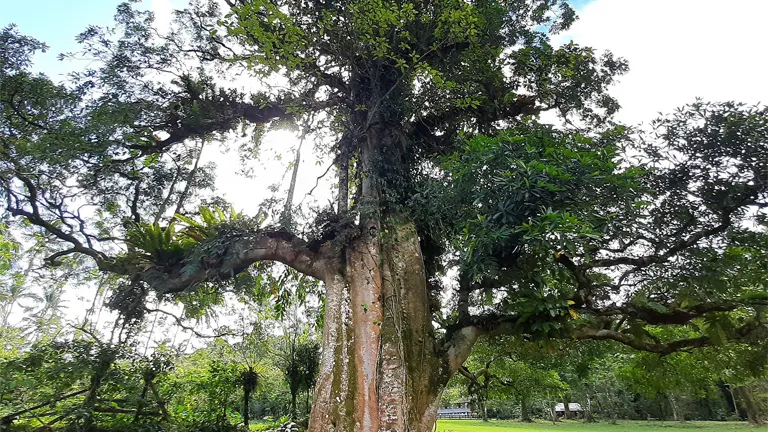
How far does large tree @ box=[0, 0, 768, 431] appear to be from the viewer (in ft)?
12.6

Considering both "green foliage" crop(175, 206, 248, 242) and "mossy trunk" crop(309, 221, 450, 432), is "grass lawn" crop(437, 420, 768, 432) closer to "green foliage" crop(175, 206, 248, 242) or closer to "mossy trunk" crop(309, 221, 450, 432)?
"mossy trunk" crop(309, 221, 450, 432)

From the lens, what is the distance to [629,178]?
11.2ft

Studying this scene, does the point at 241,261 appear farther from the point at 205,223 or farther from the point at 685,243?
the point at 685,243

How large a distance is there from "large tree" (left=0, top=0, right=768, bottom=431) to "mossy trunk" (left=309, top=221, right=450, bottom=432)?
0.07 feet

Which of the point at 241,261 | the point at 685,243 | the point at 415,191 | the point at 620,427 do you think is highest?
the point at 415,191

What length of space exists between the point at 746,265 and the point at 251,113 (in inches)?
292

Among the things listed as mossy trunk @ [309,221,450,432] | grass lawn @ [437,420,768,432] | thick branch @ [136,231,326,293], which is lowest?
grass lawn @ [437,420,768,432]

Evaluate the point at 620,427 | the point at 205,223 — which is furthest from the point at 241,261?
the point at 620,427

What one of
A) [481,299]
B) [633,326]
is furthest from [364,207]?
[633,326]

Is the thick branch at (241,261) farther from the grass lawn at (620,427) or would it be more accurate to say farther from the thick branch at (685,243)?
the grass lawn at (620,427)

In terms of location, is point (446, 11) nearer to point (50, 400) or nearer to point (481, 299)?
point (481, 299)

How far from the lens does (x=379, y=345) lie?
14.2 ft

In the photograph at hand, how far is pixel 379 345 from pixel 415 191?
237 cm

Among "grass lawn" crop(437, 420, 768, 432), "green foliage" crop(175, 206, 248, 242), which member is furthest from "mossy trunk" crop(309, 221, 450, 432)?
"grass lawn" crop(437, 420, 768, 432)
